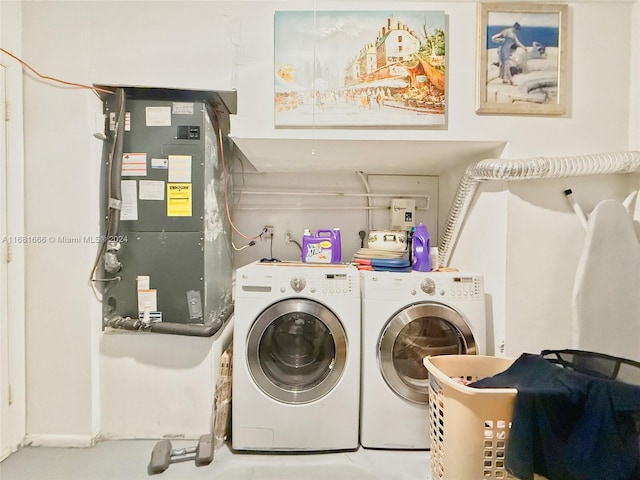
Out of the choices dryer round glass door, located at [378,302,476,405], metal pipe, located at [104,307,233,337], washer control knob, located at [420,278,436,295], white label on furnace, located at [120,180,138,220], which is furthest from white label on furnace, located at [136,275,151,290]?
washer control knob, located at [420,278,436,295]

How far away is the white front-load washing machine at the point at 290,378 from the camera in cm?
149

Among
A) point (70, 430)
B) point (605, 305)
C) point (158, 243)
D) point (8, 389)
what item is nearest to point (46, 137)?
point (158, 243)

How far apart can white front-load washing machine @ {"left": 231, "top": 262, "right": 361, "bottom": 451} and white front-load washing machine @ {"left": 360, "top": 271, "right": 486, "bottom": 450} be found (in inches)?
3.0

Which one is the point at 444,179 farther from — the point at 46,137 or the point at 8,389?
the point at 8,389

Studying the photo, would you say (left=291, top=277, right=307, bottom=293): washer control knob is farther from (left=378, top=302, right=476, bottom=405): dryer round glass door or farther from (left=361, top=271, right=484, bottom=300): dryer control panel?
(left=378, top=302, right=476, bottom=405): dryer round glass door

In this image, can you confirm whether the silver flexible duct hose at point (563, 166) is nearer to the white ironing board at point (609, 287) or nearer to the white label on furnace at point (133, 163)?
the white ironing board at point (609, 287)

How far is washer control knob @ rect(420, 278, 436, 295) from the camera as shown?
1510mm

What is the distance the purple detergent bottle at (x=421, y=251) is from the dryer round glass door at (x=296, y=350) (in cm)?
59

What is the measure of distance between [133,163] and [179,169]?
0.25 m

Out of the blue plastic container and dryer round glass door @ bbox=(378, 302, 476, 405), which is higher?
the blue plastic container

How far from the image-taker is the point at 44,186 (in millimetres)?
1533

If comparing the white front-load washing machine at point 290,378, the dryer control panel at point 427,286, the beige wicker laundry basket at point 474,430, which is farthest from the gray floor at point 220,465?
the dryer control panel at point 427,286

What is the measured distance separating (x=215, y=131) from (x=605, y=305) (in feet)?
7.66

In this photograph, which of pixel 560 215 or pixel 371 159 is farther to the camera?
pixel 371 159
